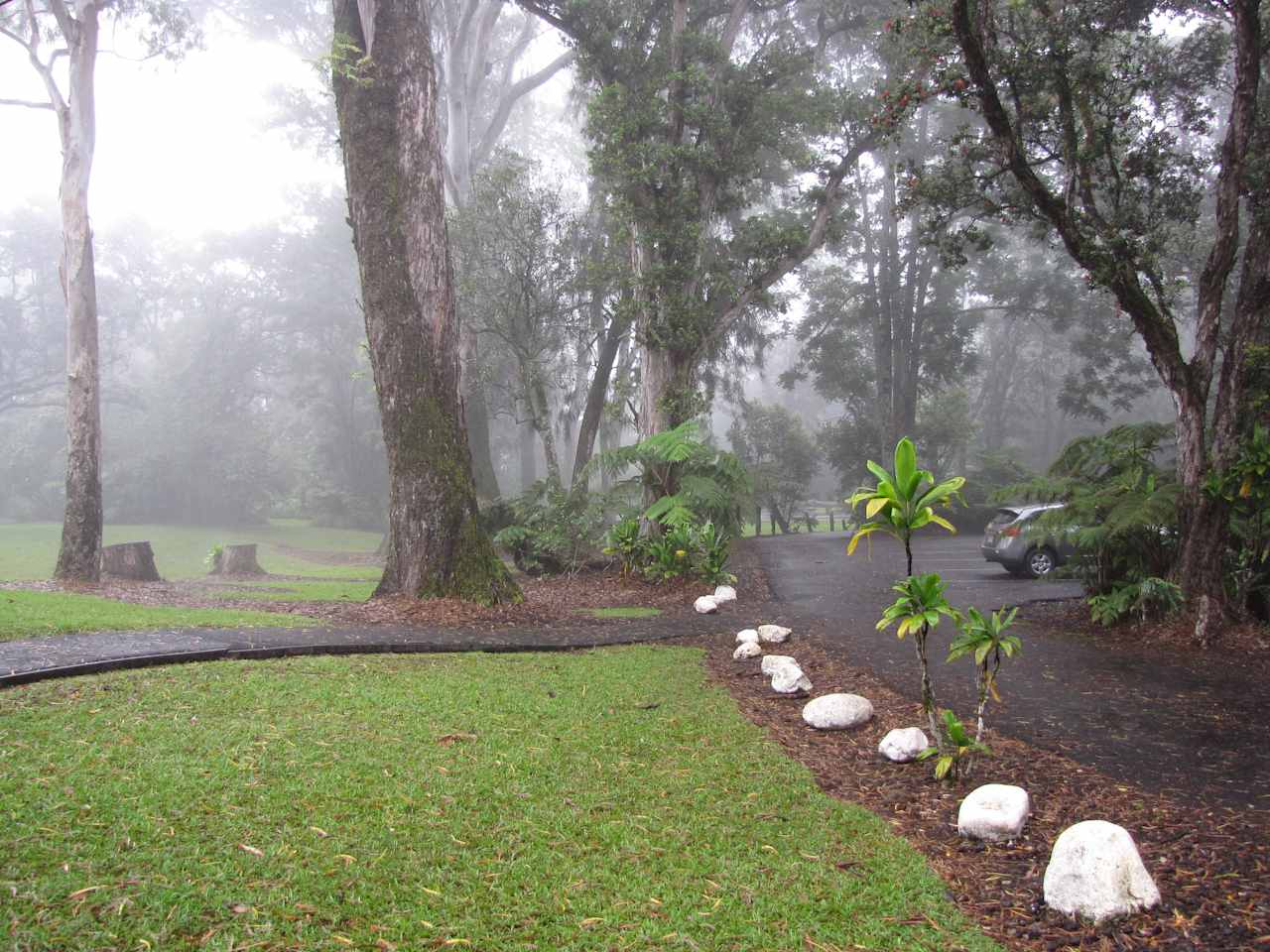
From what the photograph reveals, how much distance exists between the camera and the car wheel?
14.0 m

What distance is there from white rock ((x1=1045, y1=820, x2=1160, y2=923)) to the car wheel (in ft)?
40.2

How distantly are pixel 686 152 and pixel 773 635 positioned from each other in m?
8.47

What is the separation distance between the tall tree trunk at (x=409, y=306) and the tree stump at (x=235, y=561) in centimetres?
973

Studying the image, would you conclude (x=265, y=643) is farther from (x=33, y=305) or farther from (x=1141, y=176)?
(x=33, y=305)

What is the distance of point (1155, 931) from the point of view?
2564 mm

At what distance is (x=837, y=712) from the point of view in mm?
4781

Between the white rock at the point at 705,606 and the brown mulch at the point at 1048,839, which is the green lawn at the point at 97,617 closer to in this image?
the white rock at the point at 705,606

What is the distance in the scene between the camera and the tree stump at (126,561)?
13.6 meters

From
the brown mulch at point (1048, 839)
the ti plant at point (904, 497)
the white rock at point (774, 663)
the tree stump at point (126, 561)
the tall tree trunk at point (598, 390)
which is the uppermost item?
the tall tree trunk at point (598, 390)

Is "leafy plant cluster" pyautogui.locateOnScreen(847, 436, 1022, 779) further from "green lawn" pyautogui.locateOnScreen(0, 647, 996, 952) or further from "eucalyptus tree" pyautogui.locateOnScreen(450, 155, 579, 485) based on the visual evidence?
"eucalyptus tree" pyautogui.locateOnScreen(450, 155, 579, 485)

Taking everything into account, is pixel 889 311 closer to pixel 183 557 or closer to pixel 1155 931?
pixel 183 557

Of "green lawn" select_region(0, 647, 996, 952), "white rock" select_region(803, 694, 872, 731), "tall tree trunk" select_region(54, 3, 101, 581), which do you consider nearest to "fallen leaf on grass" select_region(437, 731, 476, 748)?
"green lawn" select_region(0, 647, 996, 952)

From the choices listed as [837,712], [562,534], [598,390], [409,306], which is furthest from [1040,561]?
[409,306]

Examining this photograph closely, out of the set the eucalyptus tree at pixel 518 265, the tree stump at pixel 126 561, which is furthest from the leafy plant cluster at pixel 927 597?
the eucalyptus tree at pixel 518 265
